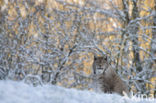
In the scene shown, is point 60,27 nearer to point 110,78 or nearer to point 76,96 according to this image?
point 110,78

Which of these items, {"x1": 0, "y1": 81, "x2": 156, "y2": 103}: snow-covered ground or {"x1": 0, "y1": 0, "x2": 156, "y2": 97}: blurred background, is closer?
{"x1": 0, "y1": 81, "x2": 156, "y2": 103}: snow-covered ground

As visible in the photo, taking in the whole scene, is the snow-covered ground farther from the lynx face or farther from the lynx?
the lynx face

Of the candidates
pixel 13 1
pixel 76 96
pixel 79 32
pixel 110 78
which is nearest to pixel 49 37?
pixel 79 32

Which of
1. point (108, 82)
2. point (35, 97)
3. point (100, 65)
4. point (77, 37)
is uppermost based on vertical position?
point (77, 37)

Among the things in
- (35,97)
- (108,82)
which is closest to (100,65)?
(108,82)

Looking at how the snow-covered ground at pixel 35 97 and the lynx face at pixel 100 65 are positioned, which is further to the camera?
the lynx face at pixel 100 65

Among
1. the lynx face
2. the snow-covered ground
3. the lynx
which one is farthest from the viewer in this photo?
the lynx face

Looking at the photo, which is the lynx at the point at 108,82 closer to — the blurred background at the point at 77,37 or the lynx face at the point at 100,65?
the lynx face at the point at 100,65

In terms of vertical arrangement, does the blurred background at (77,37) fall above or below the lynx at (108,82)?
above

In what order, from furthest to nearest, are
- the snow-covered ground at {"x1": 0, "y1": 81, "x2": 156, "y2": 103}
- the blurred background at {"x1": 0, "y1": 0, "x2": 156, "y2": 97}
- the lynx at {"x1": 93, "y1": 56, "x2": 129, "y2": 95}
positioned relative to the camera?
the blurred background at {"x1": 0, "y1": 0, "x2": 156, "y2": 97} < the lynx at {"x1": 93, "y1": 56, "x2": 129, "y2": 95} < the snow-covered ground at {"x1": 0, "y1": 81, "x2": 156, "y2": 103}

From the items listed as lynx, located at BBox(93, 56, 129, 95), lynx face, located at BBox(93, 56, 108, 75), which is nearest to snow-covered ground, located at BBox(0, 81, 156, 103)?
lynx, located at BBox(93, 56, 129, 95)

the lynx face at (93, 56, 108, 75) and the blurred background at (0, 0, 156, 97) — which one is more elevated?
the blurred background at (0, 0, 156, 97)

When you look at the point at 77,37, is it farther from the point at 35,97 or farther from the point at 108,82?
the point at 35,97

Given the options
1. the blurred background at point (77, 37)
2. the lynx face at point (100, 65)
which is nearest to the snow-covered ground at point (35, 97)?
the lynx face at point (100, 65)
